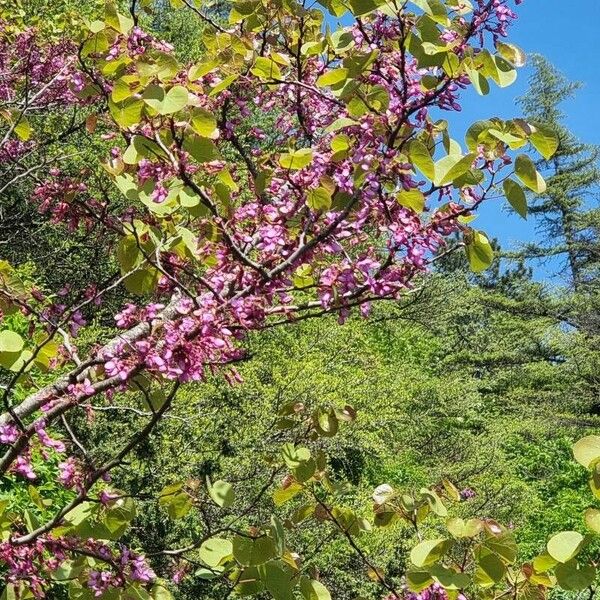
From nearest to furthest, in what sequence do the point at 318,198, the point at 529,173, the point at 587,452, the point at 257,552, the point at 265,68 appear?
the point at 587,452 → the point at 529,173 → the point at 257,552 → the point at 318,198 → the point at 265,68

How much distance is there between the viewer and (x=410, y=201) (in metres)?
1.40

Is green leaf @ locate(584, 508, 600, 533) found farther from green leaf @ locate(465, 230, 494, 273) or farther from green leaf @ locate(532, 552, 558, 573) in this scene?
green leaf @ locate(465, 230, 494, 273)

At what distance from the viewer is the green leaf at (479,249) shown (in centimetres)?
153

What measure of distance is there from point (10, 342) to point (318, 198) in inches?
25.5

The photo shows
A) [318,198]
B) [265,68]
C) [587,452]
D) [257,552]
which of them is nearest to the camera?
[587,452]

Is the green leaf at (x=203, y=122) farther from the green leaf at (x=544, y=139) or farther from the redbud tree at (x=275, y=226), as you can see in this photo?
the green leaf at (x=544, y=139)

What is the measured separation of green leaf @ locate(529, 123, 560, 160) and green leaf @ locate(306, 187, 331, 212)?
0.41 m

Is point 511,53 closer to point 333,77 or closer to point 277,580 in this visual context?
point 333,77

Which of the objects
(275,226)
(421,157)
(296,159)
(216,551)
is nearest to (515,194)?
(421,157)

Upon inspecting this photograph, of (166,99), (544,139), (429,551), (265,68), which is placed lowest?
(429,551)

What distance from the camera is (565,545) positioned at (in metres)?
1.18

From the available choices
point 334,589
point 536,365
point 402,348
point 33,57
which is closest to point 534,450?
point 536,365

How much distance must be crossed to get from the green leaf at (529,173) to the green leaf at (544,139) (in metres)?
0.04

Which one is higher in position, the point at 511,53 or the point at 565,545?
the point at 511,53
